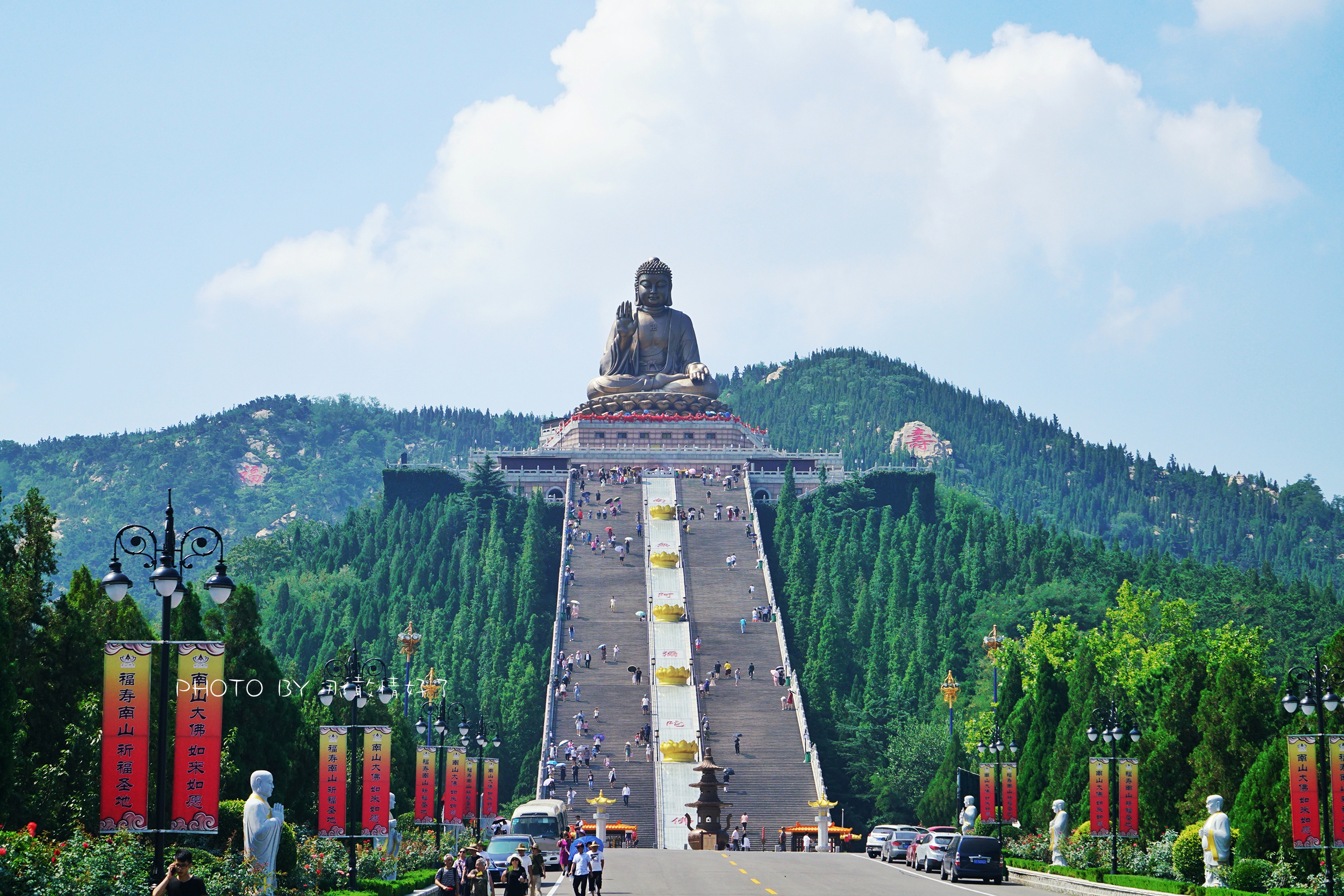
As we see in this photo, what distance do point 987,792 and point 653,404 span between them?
119 ft

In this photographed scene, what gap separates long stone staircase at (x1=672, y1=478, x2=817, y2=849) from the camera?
135ft

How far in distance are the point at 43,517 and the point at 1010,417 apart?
110 metres

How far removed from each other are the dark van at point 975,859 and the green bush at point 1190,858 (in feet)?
10.0

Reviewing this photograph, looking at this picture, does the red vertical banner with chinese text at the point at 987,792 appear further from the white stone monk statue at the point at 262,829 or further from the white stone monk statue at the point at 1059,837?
the white stone monk statue at the point at 262,829

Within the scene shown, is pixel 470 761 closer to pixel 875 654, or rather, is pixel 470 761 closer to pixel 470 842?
pixel 470 842

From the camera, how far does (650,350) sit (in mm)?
70062

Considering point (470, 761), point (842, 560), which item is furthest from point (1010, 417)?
point (470, 761)

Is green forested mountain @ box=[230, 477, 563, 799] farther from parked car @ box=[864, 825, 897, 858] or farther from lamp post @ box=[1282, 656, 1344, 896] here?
lamp post @ box=[1282, 656, 1344, 896]

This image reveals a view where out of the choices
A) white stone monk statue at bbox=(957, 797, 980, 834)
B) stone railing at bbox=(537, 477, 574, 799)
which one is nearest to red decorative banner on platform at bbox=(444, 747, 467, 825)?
stone railing at bbox=(537, 477, 574, 799)

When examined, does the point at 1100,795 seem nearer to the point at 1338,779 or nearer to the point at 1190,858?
the point at 1190,858

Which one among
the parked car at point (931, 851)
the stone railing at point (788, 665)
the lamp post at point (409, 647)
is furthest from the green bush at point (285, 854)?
the lamp post at point (409, 647)

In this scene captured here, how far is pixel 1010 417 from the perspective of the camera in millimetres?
127438

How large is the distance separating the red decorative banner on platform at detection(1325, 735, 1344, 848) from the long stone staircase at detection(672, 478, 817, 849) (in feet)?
65.9

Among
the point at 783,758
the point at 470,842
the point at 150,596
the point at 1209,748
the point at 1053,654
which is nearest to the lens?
the point at 1209,748
